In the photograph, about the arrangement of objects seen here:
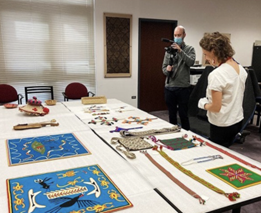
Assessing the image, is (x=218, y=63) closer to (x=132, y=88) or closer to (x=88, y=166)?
(x=88, y=166)

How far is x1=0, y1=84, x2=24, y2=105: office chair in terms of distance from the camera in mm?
3844

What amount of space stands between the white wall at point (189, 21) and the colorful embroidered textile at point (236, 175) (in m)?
3.68

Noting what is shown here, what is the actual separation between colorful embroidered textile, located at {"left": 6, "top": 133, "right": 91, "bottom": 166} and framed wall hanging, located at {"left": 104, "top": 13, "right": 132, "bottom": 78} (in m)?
3.11

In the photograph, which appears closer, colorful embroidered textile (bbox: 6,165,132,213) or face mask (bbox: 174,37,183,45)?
colorful embroidered textile (bbox: 6,165,132,213)

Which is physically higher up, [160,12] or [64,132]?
[160,12]

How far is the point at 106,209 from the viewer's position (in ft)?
2.95

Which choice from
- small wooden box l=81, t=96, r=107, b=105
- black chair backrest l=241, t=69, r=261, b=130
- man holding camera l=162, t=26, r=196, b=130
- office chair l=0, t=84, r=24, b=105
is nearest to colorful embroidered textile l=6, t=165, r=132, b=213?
black chair backrest l=241, t=69, r=261, b=130

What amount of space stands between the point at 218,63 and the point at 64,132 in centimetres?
123

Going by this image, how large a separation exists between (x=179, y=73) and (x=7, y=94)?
2782 mm

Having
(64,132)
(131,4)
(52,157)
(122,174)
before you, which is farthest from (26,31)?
(122,174)

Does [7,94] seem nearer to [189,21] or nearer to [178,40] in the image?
[178,40]

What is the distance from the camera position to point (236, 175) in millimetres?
1167

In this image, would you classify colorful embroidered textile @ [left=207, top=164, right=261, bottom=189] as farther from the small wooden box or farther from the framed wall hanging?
the framed wall hanging

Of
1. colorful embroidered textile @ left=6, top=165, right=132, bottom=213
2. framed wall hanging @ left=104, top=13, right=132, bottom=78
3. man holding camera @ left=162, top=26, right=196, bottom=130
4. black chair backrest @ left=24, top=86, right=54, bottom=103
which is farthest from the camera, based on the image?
framed wall hanging @ left=104, top=13, right=132, bottom=78
